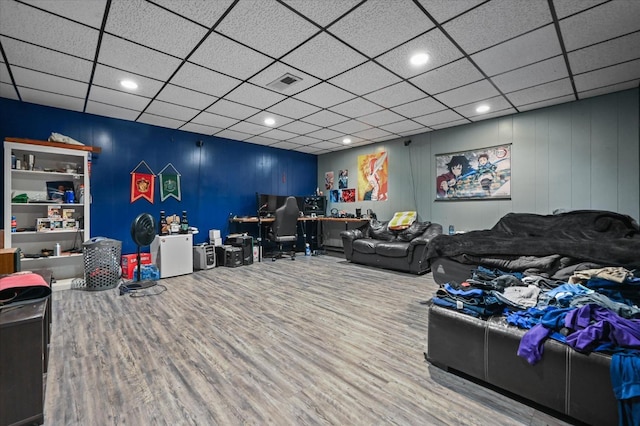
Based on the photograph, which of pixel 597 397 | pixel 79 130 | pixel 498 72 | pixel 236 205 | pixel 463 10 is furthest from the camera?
pixel 236 205

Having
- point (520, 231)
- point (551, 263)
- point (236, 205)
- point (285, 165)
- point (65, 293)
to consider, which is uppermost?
point (285, 165)

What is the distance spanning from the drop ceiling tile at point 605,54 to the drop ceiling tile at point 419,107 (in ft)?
5.19

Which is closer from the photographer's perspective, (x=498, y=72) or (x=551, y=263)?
(x=551, y=263)

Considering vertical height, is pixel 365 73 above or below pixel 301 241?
above

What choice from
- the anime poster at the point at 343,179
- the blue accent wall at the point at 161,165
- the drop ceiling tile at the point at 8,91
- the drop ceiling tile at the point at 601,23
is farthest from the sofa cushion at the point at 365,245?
the drop ceiling tile at the point at 8,91

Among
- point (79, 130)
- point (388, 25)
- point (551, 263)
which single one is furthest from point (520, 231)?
point (79, 130)

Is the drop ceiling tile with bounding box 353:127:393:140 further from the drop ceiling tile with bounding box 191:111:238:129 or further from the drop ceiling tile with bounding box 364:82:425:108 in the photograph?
the drop ceiling tile with bounding box 191:111:238:129

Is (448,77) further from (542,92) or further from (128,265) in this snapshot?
(128,265)

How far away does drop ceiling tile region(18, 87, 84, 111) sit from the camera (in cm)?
385

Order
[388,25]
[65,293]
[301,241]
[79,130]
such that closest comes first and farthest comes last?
1. [388,25]
2. [65,293]
3. [79,130]
4. [301,241]

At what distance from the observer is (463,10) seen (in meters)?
2.29

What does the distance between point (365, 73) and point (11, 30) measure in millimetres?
3361

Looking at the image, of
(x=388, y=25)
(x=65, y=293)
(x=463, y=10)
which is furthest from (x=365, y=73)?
(x=65, y=293)

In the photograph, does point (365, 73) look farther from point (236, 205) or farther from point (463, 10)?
point (236, 205)
